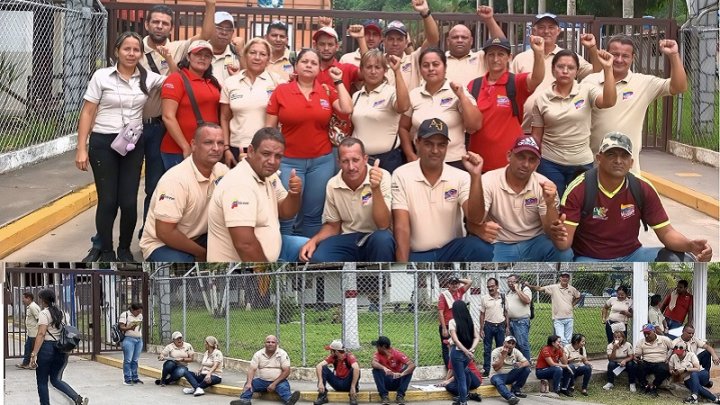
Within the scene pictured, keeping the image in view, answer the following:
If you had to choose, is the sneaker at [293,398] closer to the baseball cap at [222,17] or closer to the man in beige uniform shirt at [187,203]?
the man in beige uniform shirt at [187,203]

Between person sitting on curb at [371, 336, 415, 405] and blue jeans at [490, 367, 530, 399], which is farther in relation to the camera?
blue jeans at [490, 367, 530, 399]

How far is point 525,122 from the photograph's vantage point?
373cm

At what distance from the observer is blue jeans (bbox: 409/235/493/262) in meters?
3.68

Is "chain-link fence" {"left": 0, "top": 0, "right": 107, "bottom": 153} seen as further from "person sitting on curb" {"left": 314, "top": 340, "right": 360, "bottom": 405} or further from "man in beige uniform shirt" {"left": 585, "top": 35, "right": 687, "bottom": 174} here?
"man in beige uniform shirt" {"left": 585, "top": 35, "right": 687, "bottom": 174}

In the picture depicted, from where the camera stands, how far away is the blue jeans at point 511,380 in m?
4.50

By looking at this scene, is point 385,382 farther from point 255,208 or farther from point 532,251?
point 255,208

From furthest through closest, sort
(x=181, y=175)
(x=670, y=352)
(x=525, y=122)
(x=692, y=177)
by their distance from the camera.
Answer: (x=670, y=352) → (x=692, y=177) → (x=525, y=122) → (x=181, y=175)

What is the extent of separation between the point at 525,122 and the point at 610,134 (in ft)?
1.00

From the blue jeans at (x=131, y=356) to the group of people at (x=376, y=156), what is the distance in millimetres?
576

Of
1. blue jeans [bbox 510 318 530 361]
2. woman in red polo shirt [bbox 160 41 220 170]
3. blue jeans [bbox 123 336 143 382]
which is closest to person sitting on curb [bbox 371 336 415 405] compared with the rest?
blue jeans [bbox 510 318 530 361]

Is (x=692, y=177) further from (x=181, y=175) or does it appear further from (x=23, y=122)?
(x=23, y=122)

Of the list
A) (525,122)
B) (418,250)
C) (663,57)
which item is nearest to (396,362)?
(418,250)

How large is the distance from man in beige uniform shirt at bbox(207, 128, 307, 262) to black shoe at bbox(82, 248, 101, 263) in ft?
1.39

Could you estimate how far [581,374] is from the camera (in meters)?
4.62
